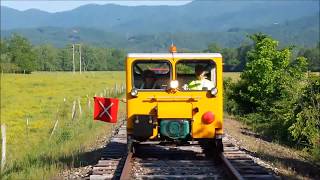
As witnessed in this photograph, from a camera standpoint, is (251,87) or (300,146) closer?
(300,146)

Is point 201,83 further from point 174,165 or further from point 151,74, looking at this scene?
point 174,165

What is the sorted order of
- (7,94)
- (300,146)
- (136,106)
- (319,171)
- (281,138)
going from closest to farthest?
1. (136,106)
2. (319,171)
3. (300,146)
4. (281,138)
5. (7,94)

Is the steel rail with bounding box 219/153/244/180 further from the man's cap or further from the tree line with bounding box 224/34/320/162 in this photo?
the tree line with bounding box 224/34/320/162

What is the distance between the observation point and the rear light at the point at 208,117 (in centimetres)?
1029

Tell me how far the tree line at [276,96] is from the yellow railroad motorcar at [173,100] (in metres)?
4.61

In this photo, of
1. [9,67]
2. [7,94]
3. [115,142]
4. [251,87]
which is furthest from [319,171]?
[9,67]

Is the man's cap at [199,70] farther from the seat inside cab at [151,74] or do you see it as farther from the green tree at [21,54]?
the green tree at [21,54]


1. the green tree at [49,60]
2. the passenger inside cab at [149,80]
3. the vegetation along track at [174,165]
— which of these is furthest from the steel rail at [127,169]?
the green tree at [49,60]

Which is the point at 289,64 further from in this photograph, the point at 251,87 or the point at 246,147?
the point at 246,147

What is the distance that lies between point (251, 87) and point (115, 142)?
10403 millimetres

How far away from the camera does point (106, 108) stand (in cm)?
1193

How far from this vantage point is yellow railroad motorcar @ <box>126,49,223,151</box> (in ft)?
33.8

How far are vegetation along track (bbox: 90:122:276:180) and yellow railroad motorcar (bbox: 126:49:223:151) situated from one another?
46cm

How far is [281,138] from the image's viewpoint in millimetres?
17188
